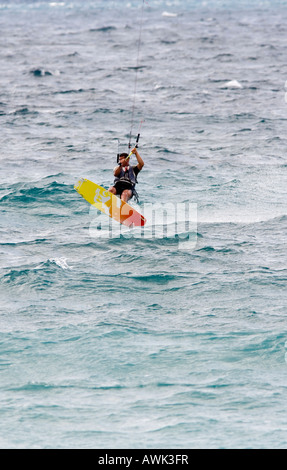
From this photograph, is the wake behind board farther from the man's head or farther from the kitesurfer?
the man's head

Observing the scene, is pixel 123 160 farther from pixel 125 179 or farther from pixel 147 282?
pixel 147 282

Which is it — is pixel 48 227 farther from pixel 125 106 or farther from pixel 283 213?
pixel 125 106

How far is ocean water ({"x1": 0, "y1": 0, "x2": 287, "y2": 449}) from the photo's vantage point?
43.9 feet

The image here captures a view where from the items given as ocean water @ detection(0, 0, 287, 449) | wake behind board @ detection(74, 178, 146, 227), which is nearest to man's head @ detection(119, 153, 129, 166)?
wake behind board @ detection(74, 178, 146, 227)

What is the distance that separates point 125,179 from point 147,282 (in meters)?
3.94

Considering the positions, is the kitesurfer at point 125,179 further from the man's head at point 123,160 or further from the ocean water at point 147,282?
the ocean water at point 147,282

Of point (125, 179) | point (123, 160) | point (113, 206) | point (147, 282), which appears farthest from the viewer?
point (125, 179)

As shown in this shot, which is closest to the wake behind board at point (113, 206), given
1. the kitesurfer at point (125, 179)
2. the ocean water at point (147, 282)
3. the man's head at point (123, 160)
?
the kitesurfer at point (125, 179)

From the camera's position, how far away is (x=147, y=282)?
18406 mm

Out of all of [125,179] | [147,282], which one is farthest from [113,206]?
[147,282]

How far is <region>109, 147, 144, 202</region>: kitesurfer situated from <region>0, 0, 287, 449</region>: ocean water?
1.31m

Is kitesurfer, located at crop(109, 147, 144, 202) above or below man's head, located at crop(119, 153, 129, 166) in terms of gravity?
below

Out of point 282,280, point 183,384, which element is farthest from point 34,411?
point 282,280

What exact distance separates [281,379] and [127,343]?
3.27 meters
